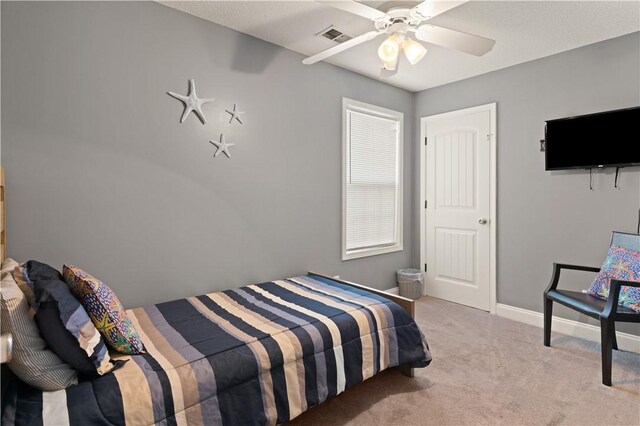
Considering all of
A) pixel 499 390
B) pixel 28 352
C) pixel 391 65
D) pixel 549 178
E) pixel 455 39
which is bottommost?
pixel 499 390

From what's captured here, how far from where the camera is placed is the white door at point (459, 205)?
3816mm

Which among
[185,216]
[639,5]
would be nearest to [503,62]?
[639,5]

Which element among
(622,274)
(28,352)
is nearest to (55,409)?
(28,352)

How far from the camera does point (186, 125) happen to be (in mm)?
2627

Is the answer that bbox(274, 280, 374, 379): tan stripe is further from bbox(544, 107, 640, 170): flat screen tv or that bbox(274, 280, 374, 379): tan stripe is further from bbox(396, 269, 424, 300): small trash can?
bbox(544, 107, 640, 170): flat screen tv

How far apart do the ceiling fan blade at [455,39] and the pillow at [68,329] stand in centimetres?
229

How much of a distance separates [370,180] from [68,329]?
3.11 m

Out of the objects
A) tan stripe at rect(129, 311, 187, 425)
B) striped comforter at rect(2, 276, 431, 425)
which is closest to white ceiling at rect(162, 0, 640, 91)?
striped comforter at rect(2, 276, 431, 425)

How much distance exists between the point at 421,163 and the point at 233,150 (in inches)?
95.7

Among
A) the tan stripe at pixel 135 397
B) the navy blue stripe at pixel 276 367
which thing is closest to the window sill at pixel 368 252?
the navy blue stripe at pixel 276 367

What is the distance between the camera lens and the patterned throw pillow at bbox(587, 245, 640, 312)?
2.47 metres

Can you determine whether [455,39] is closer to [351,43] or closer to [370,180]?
[351,43]

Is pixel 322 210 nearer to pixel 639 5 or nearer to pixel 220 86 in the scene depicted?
pixel 220 86

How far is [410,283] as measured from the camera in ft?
13.7
